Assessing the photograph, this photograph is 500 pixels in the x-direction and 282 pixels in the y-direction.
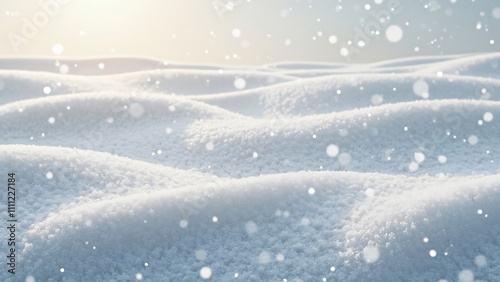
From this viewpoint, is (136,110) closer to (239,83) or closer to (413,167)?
(413,167)

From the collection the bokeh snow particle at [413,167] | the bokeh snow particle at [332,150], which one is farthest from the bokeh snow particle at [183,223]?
the bokeh snow particle at [413,167]

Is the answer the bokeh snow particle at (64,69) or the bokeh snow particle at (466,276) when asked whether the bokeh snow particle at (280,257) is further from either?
the bokeh snow particle at (64,69)

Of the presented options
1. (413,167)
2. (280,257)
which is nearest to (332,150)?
(413,167)

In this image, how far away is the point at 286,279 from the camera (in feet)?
4.49

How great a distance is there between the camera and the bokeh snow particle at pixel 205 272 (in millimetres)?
1394

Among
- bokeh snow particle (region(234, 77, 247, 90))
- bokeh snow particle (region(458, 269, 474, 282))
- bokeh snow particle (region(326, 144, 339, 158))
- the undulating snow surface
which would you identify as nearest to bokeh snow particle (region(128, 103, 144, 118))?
the undulating snow surface

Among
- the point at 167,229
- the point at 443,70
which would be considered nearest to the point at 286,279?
the point at 167,229

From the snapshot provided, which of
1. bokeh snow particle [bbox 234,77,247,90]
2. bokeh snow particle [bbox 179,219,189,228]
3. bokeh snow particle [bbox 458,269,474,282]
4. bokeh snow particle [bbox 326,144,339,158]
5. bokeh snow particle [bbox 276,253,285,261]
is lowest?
bokeh snow particle [bbox 234,77,247,90]

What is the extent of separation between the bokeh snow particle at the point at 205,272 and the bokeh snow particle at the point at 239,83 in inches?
144

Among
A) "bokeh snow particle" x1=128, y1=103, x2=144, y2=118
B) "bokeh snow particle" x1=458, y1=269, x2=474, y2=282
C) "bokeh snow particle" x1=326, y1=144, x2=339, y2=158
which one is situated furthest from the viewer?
"bokeh snow particle" x1=128, y1=103, x2=144, y2=118

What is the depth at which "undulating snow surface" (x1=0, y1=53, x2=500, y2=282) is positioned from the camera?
1.40 meters

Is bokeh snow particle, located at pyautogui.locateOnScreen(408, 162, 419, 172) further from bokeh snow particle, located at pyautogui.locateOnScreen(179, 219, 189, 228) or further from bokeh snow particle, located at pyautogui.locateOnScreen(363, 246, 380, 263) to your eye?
bokeh snow particle, located at pyautogui.locateOnScreen(179, 219, 189, 228)

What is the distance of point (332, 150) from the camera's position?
2.43 metres

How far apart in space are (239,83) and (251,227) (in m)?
3.65
